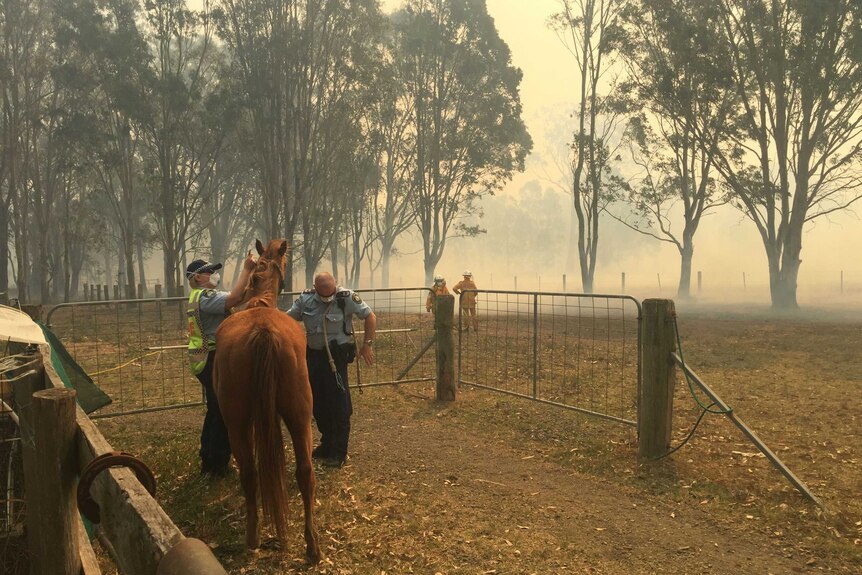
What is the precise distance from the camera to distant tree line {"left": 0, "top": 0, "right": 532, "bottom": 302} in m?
26.3

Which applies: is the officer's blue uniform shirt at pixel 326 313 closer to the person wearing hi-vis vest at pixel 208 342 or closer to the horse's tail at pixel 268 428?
the person wearing hi-vis vest at pixel 208 342

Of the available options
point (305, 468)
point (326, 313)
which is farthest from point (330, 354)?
point (305, 468)

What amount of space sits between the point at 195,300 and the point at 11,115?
93.8 feet

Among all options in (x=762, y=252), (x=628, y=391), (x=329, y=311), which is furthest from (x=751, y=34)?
(x=762, y=252)

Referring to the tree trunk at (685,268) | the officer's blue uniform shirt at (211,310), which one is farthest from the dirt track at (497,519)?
the tree trunk at (685,268)

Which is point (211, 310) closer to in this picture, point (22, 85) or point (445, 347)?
point (445, 347)

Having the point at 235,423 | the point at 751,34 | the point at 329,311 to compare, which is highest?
the point at 751,34

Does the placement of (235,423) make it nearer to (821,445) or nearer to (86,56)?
(821,445)

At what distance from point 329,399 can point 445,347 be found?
336cm

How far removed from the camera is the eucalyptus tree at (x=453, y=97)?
36781mm

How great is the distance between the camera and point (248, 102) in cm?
2708

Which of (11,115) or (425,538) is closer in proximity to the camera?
(425,538)

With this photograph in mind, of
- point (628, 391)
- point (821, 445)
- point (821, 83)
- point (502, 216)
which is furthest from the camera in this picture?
point (502, 216)

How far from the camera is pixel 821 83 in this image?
2414cm
